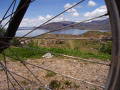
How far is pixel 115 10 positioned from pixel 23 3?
2.44 feet

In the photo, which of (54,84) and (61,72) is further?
(61,72)

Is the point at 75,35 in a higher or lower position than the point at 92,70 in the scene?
higher

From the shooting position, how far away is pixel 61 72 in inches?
164

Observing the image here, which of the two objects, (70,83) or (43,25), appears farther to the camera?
(70,83)

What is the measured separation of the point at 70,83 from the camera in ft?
11.3

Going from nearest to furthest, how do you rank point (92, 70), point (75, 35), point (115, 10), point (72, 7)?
point (115, 10), point (72, 7), point (75, 35), point (92, 70)

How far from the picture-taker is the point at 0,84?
11.6 ft

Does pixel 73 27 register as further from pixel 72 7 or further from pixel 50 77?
pixel 50 77

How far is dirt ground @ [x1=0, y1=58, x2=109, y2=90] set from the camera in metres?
3.39

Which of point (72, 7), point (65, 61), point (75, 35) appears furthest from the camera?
point (65, 61)

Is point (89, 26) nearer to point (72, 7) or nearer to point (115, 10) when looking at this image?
point (72, 7)

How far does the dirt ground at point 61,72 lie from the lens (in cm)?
339

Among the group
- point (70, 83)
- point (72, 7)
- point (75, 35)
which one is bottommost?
point (70, 83)

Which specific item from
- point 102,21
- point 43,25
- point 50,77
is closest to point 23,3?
point 43,25
